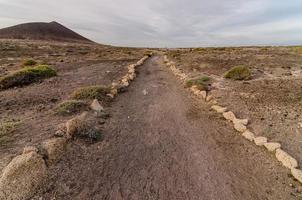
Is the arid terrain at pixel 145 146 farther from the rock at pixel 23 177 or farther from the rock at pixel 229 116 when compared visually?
the rock at pixel 229 116

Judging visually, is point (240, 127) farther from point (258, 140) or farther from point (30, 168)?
point (30, 168)

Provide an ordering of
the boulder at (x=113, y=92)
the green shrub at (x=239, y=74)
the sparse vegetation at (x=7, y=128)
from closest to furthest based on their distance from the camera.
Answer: the sparse vegetation at (x=7, y=128) < the boulder at (x=113, y=92) < the green shrub at (x=239, y=74)

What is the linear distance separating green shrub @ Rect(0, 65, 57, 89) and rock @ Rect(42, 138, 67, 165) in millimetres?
10631

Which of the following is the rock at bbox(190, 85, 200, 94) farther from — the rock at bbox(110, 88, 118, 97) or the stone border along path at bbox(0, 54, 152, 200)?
the stone border along path at bbox(0, 54, 152, 200)

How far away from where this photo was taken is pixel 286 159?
8.10 metres

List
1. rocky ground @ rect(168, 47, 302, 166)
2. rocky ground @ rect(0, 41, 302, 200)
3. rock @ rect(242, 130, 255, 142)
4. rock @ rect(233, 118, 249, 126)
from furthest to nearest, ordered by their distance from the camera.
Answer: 1. rock @ rect(233, 118, 249, 126)
2. rocky ground @ rect(168, 47, 302, 166)
3. rock @ rect(242, 130, 255, 142)
4. rocky ground @ rect(0, 41, 302, 200)

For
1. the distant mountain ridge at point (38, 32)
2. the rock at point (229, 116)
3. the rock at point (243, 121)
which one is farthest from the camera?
the distant mountain ridge at point (38, 32)

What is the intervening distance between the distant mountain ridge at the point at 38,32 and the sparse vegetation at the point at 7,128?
95373 millimetres

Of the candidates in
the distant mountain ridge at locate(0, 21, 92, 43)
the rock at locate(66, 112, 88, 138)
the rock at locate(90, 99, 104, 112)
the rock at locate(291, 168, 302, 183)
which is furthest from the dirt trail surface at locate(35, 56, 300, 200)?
the distant mountain ridge at locate(0, 21, 92, 43)

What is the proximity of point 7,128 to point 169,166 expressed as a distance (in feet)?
17.3

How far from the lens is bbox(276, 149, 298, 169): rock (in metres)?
7.85

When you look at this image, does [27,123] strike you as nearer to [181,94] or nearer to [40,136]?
[40,136]

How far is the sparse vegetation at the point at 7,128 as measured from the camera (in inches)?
339

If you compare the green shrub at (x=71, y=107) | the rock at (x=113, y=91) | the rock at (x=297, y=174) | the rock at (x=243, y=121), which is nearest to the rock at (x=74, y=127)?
the green shrub at (x=71, y=107)
